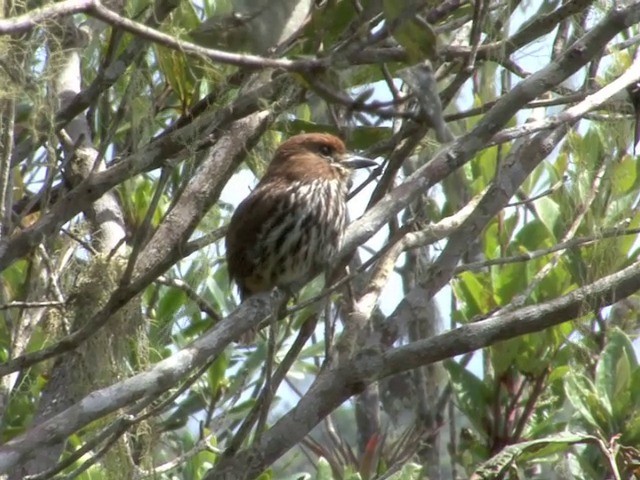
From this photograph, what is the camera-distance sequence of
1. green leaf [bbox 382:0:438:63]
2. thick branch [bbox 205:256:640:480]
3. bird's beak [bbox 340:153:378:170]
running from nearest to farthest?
1. green leaf [bbox 382:0:438:63]
2. thick branch [bbox 205:256:640:480]
3. bird's beak [bbox 340:153:378:170]

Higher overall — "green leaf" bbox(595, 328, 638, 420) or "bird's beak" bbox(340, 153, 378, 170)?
"bird's beak" bbox(340, 153, 378, 170)

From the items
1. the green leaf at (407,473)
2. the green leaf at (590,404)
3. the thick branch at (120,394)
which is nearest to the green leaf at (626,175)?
the green leaf at (590,404)

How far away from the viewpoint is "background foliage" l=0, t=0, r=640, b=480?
9.18 feet

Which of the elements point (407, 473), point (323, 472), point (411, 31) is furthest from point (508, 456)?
point (411, 31)

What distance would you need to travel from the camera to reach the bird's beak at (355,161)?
4.29m

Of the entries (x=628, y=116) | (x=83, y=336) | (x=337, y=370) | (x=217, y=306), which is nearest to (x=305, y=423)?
(x=337, y=370)

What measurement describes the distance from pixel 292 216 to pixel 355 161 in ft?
0.94

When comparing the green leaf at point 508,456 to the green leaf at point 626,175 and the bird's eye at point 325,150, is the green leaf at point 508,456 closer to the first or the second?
the green leaf at point 626,175

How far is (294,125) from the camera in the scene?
12.8 ft

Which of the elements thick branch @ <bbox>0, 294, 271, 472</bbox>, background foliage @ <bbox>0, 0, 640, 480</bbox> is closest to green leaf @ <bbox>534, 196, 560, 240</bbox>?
background foliage @ <bbox>0, 0, 640, 480</bbox>

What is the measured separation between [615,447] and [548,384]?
69 cm

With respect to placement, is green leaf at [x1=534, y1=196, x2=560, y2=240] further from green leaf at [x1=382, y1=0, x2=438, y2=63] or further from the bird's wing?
green leaf at [x1=382, y1=0, x2=438, y2=63]

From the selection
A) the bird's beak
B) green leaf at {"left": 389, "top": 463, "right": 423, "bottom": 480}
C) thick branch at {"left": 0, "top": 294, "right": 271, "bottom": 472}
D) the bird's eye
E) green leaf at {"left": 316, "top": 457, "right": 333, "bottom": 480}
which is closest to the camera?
thick branch at {"left": 0, "top": 294, "right": 271, "bottom": 472}

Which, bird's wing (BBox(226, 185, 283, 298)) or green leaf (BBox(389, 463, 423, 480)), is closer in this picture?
green leaf (BBox(389, 463, 423, 480))
